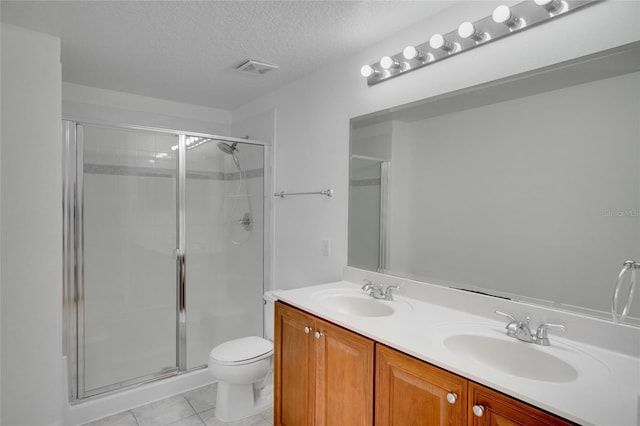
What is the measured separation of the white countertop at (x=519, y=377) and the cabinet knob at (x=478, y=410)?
7 cm

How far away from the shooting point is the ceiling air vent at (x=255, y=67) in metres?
2.34

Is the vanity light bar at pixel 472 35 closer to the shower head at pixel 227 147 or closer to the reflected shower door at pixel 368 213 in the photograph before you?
the reflected shower door at pixel 368 213

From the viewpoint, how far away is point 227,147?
2930 mm

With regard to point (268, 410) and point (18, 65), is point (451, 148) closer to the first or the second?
point (268, 410)

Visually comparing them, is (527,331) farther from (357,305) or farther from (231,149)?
(231,149)

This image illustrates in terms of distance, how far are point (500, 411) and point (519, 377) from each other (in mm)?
149

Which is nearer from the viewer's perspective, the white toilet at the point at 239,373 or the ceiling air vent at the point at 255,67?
the white toilet at the point at 239,373

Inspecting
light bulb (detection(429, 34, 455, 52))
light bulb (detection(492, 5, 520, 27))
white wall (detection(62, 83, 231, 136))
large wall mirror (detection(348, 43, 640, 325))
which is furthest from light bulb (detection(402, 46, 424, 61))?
white wall (detection(62, 83, 231, 136))

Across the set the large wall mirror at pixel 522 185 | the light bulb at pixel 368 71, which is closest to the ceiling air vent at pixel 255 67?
the light bulb at pixel 368 71

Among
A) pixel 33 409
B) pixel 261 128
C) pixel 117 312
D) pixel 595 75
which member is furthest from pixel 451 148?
pixel 33 409

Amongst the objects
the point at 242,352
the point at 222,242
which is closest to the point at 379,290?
the point at 242,352

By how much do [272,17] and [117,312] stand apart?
2.25 metres

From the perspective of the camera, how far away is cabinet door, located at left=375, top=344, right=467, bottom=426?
106 centimetres

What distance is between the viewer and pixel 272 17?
1.79m
